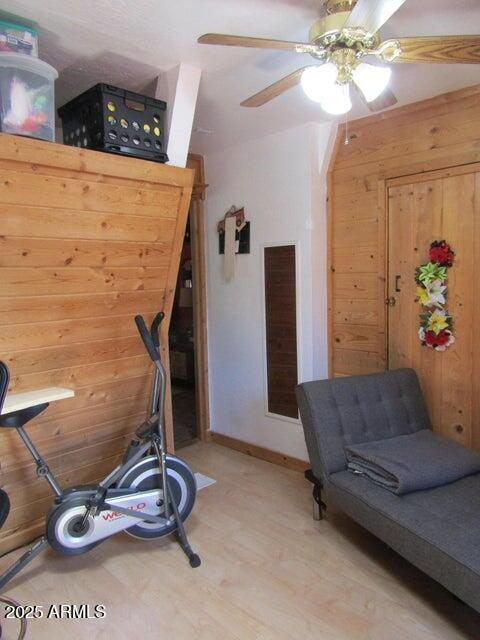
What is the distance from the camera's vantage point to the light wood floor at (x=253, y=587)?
179cm

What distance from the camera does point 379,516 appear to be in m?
1.95

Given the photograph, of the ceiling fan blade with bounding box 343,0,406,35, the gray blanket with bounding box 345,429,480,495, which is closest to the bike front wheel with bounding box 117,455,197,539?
the gray blanket with bounding box 345,429,480,495

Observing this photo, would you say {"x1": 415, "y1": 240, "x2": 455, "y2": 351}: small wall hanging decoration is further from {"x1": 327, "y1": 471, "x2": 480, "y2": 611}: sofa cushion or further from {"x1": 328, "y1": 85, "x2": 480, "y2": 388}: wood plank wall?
{"x1": 327, "y1": 471, "x2": 480, "y2": 611}: sofa cushion

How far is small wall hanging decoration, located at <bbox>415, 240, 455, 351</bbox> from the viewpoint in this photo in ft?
8.38

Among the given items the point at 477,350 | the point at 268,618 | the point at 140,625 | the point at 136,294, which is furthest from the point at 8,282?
the point at 477,350

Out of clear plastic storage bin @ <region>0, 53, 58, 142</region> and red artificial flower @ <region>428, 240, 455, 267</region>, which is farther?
red artificial flower @ <region>428, 240, 455, 267</region>

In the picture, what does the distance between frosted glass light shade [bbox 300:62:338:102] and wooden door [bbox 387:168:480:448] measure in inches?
49.2

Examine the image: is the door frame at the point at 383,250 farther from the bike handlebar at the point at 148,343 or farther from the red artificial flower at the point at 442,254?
the bike handlebar at the point at 148,343

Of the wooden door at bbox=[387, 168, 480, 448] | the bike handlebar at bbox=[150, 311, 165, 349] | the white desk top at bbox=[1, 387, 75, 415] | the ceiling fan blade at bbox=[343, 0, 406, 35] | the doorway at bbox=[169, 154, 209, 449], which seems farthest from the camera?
the doorway at bbox=[169, 154, 209, 449]

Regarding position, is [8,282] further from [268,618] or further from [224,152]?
[224,152]

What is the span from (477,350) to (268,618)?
1735mm

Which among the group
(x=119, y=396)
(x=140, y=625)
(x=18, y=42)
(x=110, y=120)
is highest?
(x=18, y=42)

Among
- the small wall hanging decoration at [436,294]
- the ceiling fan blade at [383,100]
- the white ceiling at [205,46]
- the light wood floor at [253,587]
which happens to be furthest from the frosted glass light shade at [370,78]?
the light wood floor at [253,587]

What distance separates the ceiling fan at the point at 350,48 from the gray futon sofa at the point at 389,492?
4.81 ft
